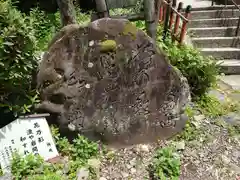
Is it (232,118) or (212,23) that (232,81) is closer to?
(232,118)

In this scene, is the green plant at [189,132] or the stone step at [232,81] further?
the stone step at [232,81]

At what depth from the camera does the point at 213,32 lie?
724cm

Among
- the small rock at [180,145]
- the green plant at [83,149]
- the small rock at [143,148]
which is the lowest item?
the small rock at [180,145]

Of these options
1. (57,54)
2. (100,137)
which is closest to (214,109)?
(100,137)

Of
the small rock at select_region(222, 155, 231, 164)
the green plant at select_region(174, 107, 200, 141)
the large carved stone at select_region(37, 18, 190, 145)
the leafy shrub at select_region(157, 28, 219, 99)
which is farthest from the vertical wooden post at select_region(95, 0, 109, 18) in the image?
the small rock at select_region(222, 155, 231, 164)

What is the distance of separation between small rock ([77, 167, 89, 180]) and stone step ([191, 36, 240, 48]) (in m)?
4.77

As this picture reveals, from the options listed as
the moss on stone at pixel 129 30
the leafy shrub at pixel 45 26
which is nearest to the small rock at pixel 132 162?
the moss on stone at pixel 129 30

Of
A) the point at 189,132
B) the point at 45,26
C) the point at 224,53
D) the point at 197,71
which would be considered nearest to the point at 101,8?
the point at 197,71

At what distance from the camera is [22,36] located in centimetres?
334

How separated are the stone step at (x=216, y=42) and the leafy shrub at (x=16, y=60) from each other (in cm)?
455

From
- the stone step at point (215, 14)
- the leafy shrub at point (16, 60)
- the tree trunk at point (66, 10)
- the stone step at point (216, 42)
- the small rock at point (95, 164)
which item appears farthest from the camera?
the stone step at point (215, 14)

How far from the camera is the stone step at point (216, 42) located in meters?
6.89

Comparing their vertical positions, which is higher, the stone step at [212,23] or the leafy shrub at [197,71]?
the stone step at [212,23]

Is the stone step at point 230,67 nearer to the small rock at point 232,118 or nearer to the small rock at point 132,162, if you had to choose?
the small rock at point 232,118
